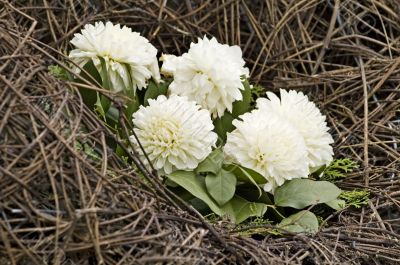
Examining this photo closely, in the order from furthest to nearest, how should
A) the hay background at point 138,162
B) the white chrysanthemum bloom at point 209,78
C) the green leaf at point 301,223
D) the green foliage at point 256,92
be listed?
the green foliage at point 256,92
the white chrysanthemum bloom at point 209,78
the green leaf at point 301,223
the hay background at point 138,162

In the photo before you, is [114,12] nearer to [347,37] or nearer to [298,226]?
[347,37]

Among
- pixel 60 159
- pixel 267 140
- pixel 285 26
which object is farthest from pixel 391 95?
pixel 60 159

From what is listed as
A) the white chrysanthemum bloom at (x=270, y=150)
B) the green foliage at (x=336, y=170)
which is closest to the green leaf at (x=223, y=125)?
the white chrysanthemum bloom at (x=270, y=150)

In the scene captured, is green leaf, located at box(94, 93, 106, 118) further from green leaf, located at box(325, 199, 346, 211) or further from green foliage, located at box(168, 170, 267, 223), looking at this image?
green leaf, located at box(325, 199, 346, 211)

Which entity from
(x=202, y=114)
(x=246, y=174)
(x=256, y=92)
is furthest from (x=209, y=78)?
(x=256, y=92)

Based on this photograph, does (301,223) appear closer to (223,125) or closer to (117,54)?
(223,125)

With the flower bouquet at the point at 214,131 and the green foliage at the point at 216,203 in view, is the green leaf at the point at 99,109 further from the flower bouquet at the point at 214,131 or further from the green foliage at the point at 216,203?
the green foliage at the point at 216,203
